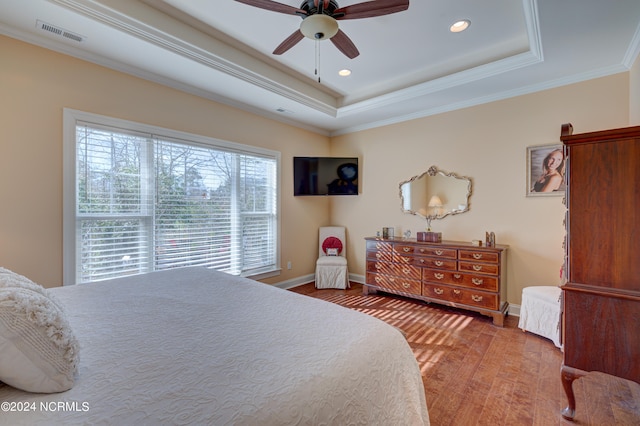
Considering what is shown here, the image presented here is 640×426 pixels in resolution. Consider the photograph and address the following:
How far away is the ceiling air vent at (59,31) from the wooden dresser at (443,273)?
384 cm

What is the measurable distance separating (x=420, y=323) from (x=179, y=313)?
8.67 ft

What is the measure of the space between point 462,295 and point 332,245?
2.13 meters

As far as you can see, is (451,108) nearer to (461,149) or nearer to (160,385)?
(461,149)

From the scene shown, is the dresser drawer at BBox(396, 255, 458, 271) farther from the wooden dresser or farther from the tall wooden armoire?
the tall wooden armoire

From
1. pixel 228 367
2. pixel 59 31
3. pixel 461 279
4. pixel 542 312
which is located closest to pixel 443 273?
pixel 461 279

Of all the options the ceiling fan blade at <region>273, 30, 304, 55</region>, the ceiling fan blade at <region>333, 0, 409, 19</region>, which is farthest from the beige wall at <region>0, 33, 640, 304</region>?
the ceiling fan blade at <region>333, 0, 409, 19</region>

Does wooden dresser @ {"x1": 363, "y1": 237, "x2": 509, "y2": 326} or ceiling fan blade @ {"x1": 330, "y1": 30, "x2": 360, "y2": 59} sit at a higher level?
ceiling fan blade @ {"x1": 330, "y1": 30, "x2": 360, "y2": 59}

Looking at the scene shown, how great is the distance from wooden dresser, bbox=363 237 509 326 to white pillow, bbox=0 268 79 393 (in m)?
3.48

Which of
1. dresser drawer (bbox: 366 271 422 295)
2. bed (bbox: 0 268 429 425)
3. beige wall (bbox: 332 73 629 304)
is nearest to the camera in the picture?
bed (bbox: 0 268 429 425)

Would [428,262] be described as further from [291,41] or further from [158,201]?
[158,201]

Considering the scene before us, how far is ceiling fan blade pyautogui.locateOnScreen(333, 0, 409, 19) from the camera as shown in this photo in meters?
1.83

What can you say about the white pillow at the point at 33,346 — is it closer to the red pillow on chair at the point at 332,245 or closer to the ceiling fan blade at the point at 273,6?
the ceiling fan blade at the point at 273,6

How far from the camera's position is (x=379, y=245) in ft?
13.4

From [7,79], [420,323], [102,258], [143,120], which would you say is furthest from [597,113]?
[7,79]
